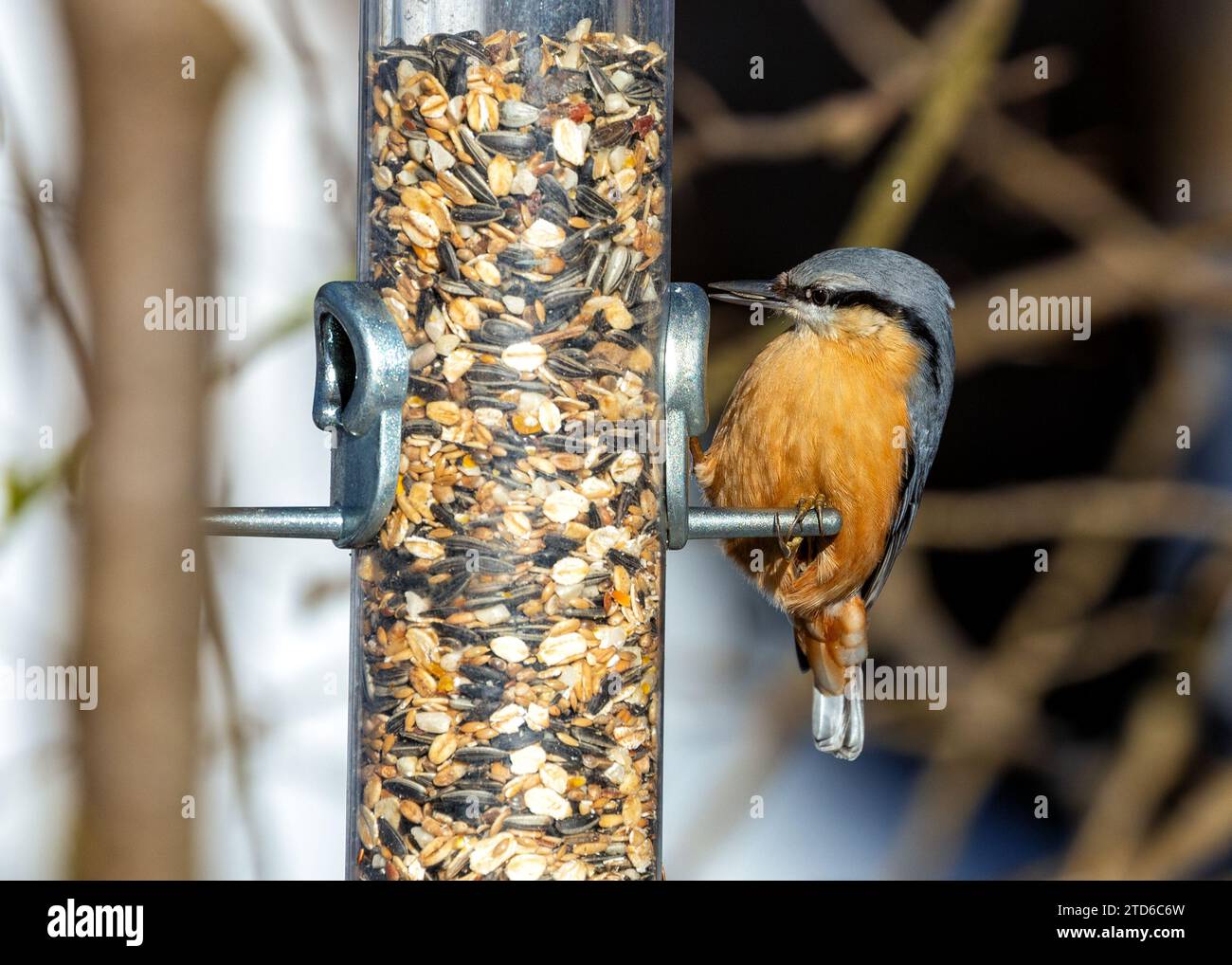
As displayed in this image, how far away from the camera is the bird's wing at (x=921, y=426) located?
159 inches

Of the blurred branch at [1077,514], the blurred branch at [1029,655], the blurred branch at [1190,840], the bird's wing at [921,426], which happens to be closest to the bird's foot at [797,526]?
the bird's wing at [921,426]

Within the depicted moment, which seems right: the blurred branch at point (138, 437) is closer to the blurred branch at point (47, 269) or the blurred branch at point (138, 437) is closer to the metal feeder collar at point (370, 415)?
the blurred branch at point (47, 269)

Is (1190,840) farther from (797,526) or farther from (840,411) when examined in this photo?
(797,526)

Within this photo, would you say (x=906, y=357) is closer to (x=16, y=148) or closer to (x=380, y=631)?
(x=380, y=631)

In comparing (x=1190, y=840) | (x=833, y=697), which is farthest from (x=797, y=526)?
(x=1190, y=840)

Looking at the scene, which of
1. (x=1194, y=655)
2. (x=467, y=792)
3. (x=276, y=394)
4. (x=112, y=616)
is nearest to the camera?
(x=467, y=792)

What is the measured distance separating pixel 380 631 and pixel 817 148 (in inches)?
115

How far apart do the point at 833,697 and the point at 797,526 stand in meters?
1.25

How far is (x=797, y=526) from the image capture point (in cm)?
345

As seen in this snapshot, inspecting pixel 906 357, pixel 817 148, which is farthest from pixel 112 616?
pixel 817 148

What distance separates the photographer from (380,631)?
279cm

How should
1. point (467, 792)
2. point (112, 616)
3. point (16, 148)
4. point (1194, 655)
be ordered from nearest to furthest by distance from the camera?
point (467, 792), point (112, 616), point (16, 148), point (1194, 655)

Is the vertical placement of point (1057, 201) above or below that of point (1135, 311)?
above

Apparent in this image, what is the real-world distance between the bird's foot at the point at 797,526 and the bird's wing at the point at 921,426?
0.25 m
